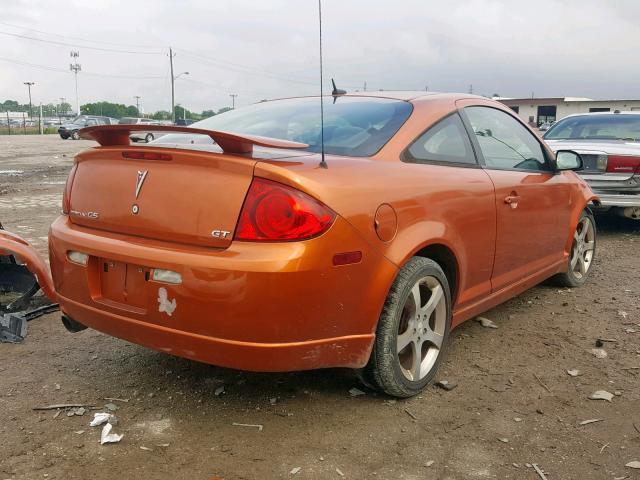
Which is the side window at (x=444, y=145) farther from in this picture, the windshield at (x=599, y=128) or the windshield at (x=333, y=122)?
the windshield at (x=599, y=128)

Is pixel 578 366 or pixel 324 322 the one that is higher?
pixel 324 322

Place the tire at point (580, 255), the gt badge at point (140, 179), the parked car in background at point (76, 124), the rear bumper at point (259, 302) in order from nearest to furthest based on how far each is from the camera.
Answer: the rear bumper at point (259, 302), the gt badge at point (140, 179), the tire at point (580, 255), the parked car in background at point (76, 124)

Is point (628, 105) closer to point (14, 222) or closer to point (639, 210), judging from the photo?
point (639, 210)

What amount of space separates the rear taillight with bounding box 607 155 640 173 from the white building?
4767 cm

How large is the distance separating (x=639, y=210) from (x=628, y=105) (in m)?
49.8

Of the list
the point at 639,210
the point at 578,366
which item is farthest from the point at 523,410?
the point at 639,210

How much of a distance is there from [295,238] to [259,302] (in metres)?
0.29

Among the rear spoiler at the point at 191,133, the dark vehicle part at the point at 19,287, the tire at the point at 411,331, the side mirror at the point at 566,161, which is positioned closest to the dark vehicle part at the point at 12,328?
the dark vehicle part at the point at 19,287

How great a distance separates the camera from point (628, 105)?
166 feet

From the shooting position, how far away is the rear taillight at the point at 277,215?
2416 millimetres

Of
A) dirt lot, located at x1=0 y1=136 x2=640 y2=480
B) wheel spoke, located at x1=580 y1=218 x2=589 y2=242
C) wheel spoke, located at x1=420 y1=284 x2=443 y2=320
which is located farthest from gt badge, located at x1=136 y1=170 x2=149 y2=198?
wheel spoke, located at x1=580 y1=218 x2=589 y2=242

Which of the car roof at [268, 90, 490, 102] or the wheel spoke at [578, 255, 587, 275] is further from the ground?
the car roof at [268, 90, 490, 102]

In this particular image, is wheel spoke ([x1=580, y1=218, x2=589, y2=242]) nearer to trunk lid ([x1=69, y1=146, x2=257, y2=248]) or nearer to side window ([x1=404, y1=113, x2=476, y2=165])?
side window ([x1=404, y1=113, x2=476, y2=165])

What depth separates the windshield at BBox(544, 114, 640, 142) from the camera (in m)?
8.05
